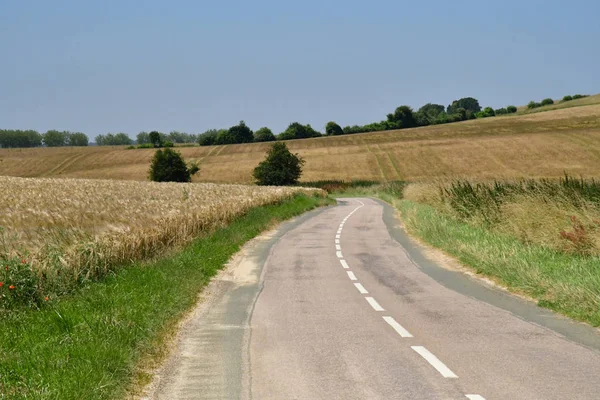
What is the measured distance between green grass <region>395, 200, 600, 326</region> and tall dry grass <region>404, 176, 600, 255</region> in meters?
0.44

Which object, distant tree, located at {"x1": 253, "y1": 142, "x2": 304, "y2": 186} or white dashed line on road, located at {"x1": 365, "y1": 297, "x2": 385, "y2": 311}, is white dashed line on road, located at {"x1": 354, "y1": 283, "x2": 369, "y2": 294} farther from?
distant tree, located at {"x1": 253, "y1": 142, "x2": 304, "y2": 186}

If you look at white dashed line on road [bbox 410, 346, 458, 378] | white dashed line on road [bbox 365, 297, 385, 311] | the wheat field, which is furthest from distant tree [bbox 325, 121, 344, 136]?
white dashed line on road [bbox 410, 346, 458, 378]

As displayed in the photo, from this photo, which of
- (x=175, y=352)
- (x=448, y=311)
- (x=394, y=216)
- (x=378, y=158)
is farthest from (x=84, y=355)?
(x=378, y=158)

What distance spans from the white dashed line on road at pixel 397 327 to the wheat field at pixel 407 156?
67471mm

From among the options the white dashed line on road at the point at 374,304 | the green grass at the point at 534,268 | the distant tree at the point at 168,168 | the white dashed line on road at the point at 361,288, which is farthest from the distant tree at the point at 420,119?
the white dashed line on road at the point at 374,304

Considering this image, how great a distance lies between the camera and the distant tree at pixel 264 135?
567 ft

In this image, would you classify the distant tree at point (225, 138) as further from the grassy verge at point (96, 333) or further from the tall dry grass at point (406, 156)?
the grassy verge at point (96, 333)

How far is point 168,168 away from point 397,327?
3249 inches

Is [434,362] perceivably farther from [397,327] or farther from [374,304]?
[374,304]

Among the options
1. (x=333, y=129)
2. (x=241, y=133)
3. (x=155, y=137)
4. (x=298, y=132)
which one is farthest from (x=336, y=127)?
(x=155, y=137)

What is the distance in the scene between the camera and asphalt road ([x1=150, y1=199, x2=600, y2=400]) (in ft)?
21.6

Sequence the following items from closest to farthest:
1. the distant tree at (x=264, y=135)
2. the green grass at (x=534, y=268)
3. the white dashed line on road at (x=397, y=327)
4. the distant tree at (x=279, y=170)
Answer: the white dashed line on road at (x=397, y=327)
the green grass at (x=534, y=268)
the distant tree at (x=279, y=170)
the distant tree at (x=264, y=135)

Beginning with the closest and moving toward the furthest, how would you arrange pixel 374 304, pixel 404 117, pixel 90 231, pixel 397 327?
1. pixel 397 327
2. pixel 374 304
3. pixel 90 231
4. pixel 404 117

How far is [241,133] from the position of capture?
162 meters
